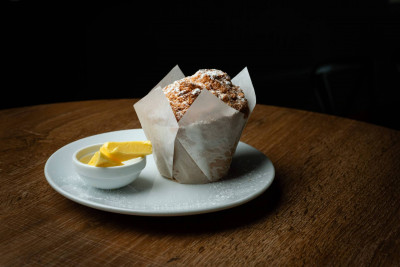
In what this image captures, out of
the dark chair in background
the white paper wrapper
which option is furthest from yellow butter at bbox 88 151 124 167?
the dark chair in background

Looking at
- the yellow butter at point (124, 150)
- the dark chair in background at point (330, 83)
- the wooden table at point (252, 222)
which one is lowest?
the dark chair in background at point (330, 83)

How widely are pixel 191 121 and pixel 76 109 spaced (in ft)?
2.76

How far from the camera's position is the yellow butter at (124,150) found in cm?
92

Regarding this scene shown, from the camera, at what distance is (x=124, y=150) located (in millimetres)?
930

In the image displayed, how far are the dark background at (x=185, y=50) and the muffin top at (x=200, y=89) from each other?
55.6 inches

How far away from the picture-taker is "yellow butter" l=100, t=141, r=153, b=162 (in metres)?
0.92

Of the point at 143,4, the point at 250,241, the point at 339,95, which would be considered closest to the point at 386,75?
the point at 339,95

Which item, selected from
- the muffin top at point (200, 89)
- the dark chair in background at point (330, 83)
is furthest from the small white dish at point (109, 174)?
the dark chair in background at point (330, 83)

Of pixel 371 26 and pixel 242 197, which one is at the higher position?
pixel 242 197

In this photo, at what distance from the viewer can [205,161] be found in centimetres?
103

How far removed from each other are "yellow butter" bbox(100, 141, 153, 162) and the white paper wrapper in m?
0.09

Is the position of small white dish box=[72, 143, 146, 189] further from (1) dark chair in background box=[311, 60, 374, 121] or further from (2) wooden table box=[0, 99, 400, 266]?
(1) dark chair in background box=[311, 60, 374, 121]

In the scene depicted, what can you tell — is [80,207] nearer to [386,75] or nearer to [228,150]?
[228,150]

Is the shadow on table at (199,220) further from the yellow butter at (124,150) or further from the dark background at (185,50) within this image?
the dark background at (185,50)
